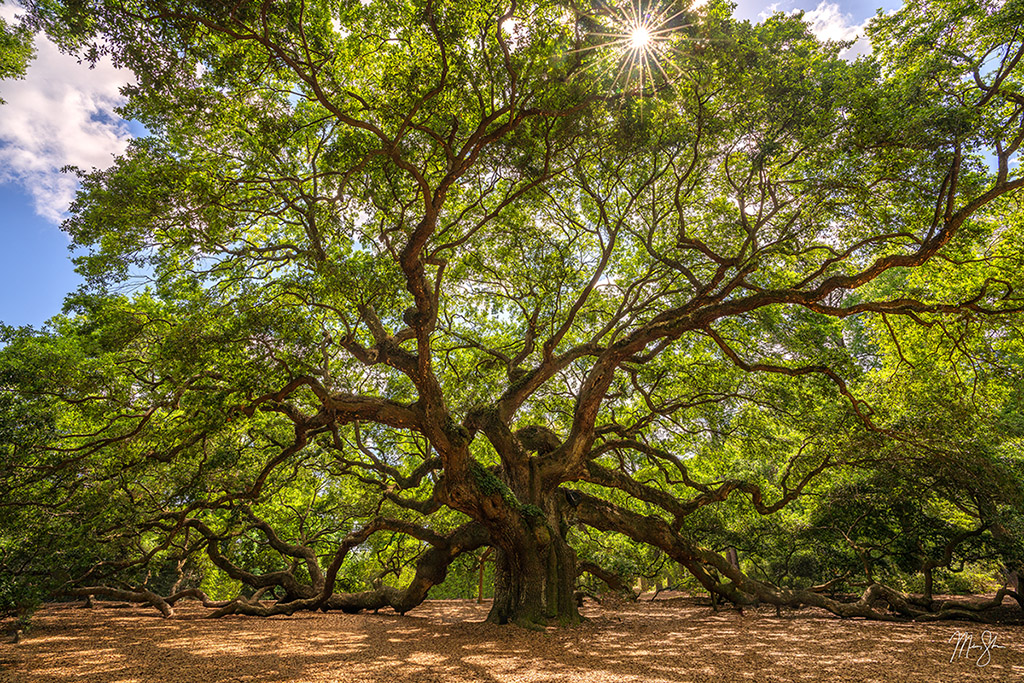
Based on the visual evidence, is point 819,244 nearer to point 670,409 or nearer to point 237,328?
point 670,409

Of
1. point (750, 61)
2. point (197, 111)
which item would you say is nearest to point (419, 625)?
point (197, 111)

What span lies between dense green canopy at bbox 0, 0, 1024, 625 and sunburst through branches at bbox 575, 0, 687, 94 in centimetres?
4

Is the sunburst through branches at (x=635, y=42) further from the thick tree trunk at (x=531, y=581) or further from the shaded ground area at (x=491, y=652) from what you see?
the shaded ground area at (x=491, y=652)

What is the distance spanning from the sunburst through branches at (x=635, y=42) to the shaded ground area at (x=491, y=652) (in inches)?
292

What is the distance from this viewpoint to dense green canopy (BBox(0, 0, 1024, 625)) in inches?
232

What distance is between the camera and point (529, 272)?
29.9ft

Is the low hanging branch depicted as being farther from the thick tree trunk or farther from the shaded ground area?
the thick tree trunk

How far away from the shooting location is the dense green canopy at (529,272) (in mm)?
5898

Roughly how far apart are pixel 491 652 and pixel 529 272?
6.31 meters

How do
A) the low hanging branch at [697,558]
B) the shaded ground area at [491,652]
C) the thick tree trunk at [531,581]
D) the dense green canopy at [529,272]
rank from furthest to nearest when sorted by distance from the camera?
1. the low hanging branch at [697,558]
2. the thick tree trunk at [531,581]
3. the dense green canopy at [529,272]
4. the shaded ground area at [491,652]

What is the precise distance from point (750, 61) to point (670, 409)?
6253 mm

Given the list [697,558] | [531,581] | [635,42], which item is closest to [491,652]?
[531,581]

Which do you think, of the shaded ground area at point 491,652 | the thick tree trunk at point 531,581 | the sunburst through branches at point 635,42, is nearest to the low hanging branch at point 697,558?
the shaded ground area at point 491,652

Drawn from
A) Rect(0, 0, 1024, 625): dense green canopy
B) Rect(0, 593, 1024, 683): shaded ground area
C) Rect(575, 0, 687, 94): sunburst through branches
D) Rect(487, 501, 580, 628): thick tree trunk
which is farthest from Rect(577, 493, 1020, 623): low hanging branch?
Rect(575, 0, 687, 94): sunburst through branches
